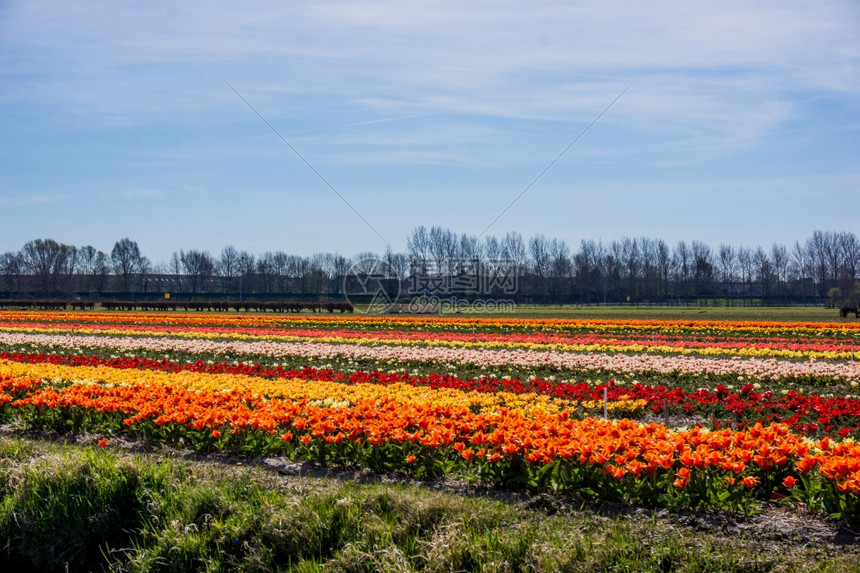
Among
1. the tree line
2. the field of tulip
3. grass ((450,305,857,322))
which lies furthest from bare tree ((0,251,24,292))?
the field of tulip

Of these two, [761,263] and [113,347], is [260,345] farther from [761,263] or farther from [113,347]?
[761,263]

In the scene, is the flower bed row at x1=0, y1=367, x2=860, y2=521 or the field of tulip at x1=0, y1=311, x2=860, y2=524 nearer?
the flower bed row at x1=0, y1=367, x2=860, y2=521

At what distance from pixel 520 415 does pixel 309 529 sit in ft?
9.42

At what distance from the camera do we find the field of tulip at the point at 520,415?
6293mm

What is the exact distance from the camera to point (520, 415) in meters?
8.14

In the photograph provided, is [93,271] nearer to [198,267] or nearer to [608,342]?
[198,267]

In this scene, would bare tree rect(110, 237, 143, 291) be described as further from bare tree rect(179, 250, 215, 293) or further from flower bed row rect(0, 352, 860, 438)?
flower bed row rect(0, 352, 860, 438)

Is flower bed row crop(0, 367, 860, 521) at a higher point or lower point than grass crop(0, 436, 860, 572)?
higher

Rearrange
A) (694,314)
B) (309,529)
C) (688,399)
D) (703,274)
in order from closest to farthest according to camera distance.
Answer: (309,529)
(688,399)
(694,314)
(703,274)

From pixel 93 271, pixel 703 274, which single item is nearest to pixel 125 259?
pixel 93 271

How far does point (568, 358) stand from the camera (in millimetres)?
17688

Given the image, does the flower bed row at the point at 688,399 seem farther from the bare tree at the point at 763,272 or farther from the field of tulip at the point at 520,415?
the bare tree at the point at 763,272

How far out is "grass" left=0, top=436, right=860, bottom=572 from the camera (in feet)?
17.3

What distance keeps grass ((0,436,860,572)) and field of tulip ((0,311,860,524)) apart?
0.39 m
